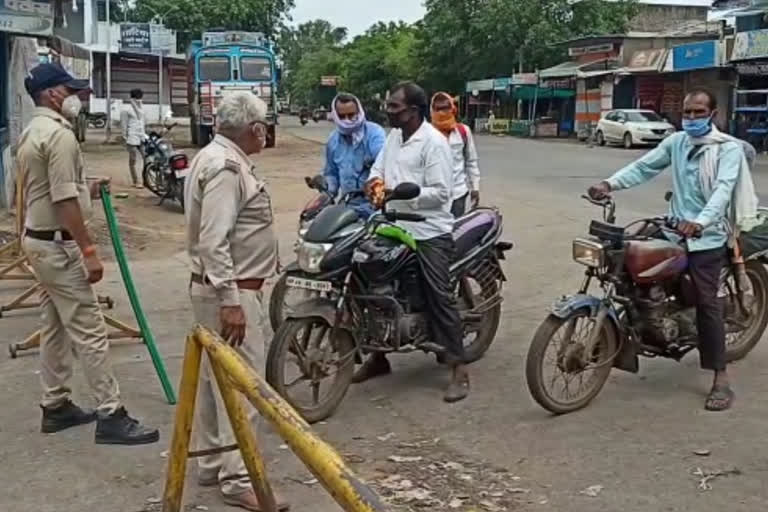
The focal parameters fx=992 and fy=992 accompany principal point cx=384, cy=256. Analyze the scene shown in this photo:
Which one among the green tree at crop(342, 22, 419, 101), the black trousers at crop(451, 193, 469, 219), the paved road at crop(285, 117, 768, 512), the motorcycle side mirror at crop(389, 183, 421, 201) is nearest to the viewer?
the paved road at crop(285, 117, 768, 512)

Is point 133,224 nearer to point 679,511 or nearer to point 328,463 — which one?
point 679,511

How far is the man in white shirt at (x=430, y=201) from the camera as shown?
219 inches

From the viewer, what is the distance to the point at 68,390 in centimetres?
523

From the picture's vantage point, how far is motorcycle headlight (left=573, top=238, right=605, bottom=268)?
5320mm

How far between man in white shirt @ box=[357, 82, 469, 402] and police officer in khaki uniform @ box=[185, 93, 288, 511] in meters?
1.45

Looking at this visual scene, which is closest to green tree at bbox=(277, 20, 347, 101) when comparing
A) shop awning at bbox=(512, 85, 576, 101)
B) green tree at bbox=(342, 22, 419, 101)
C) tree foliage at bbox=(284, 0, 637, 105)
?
green tree at bbox=(342, 22, 419, 101)

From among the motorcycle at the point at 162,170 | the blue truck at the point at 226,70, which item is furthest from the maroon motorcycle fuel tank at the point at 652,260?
the blue truck at the point at 226,70

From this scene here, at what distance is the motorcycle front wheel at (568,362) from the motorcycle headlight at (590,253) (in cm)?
27

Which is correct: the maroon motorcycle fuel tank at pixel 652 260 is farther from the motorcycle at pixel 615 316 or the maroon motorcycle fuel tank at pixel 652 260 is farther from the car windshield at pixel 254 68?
the car windshield at pixel 254 68

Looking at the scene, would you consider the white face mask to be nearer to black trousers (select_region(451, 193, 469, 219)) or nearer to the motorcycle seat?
the motorcycle seat

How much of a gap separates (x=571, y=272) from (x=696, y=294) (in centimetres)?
398

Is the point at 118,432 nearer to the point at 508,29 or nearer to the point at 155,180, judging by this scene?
the point at 155,180

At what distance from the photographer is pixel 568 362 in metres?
5.28

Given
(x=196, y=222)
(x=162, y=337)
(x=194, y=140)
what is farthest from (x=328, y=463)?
(x=194, y=140)
